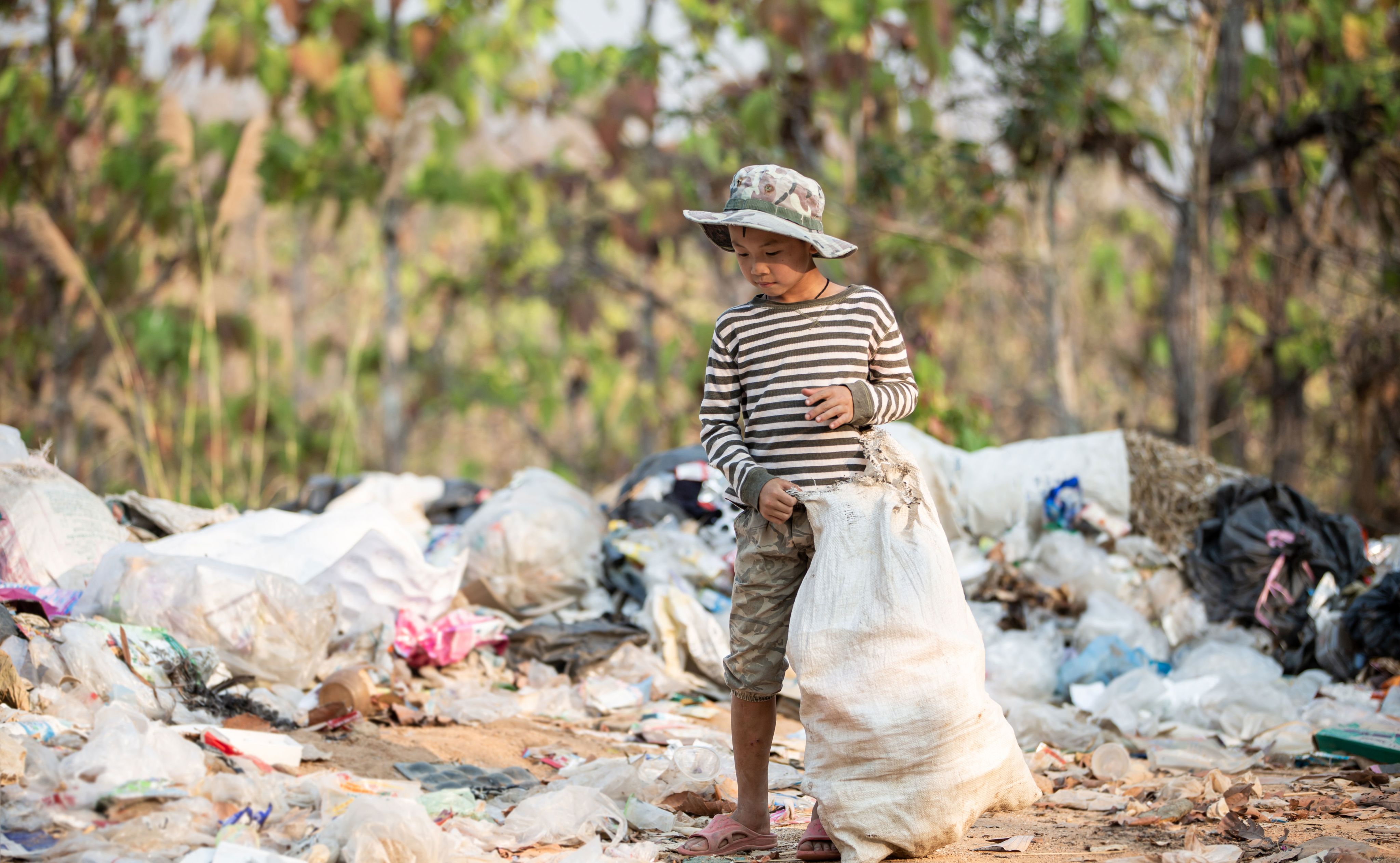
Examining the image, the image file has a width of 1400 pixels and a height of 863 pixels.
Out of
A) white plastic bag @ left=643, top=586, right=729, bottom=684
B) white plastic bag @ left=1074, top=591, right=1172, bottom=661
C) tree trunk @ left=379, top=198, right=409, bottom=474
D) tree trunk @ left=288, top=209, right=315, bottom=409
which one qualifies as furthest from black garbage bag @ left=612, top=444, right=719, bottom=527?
tree trunk @ left=288, top=209, right=315, bottom=409

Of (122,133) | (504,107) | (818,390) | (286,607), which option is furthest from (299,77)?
(818,390)

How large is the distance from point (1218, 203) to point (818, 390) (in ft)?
20.5

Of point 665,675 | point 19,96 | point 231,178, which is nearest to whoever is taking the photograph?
point 665,675

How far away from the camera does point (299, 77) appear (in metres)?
8.52

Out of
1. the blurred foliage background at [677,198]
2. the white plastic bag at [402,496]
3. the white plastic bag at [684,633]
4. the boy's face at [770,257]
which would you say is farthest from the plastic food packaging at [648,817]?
the blurred foliage background at [677,198]

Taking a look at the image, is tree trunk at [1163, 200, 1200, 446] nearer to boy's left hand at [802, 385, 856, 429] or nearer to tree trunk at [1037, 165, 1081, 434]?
tree trunk at [1037, 165, 1081, 434]

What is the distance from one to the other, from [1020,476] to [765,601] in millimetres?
2811

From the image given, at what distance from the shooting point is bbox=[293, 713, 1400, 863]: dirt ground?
Answer: 2283mm

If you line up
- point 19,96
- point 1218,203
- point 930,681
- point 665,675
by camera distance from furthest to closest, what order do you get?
point 19,96
point 1218,203
point 665,675
point 930,681

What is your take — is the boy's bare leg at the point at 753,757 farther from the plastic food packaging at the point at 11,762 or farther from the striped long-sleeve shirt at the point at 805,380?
the plastic food packaging at the point at 11,762

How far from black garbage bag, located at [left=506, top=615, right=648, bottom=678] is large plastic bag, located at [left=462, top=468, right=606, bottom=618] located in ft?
1.02

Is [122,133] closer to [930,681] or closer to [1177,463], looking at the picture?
[1177,463]

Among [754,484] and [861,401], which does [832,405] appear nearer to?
[861,401]

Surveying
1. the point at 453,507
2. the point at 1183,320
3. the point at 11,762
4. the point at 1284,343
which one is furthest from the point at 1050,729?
the point at 1284,343
